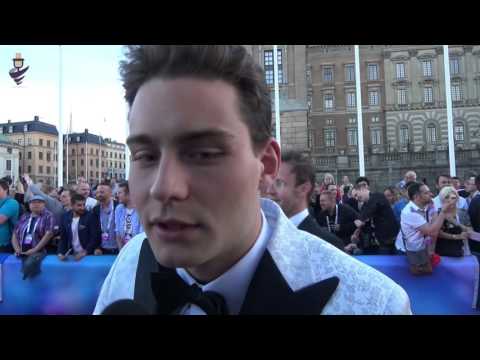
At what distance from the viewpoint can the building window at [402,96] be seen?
4147 centimetres

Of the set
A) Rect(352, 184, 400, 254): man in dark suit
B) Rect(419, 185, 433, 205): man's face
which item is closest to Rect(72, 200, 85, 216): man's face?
Rect(352, 184, 400, 254): man in dark suit

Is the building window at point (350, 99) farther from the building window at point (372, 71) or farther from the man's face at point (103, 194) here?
the man's face at point (103, 194)

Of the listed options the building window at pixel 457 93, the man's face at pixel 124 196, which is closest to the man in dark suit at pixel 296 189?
the man's face at pixel 124 196

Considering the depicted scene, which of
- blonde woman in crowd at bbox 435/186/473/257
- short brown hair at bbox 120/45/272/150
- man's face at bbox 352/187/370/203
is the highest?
short brown hair at bbox 120/45/272/150

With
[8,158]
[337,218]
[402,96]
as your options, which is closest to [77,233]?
[337,218]

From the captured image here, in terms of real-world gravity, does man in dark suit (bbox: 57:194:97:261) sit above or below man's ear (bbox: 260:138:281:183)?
below

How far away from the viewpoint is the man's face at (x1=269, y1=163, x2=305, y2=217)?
3.19 m

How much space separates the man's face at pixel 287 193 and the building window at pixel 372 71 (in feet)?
140

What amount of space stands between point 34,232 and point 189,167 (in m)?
4.75

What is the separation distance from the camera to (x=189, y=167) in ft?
3.48

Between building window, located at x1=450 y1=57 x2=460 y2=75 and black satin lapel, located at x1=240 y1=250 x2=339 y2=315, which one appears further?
building window, located at x1=450 y1=57 x2=460 y2=75

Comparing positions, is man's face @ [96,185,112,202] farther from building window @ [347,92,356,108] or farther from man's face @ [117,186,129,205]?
building window @ [347,92,356,108]

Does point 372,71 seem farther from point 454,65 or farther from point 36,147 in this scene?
point 36,147

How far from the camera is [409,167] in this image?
31484 mm
